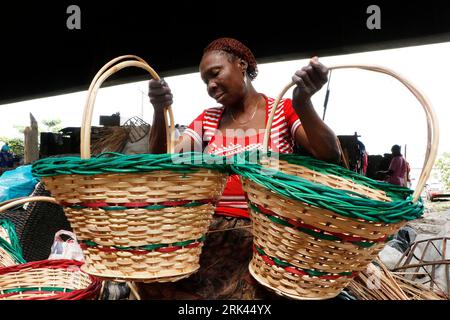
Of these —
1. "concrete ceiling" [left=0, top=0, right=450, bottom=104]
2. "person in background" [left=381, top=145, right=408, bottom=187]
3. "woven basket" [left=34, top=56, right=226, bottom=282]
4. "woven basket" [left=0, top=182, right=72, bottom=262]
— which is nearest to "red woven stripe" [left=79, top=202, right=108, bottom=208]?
"woven basket" [left=34, top=56, right=226, bottom=282]

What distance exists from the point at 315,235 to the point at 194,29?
3.10 metres

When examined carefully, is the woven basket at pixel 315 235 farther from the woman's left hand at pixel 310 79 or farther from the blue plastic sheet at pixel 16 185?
the blue plastic sheet at pixel 16 185

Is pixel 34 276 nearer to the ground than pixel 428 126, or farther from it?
nearer to the ground

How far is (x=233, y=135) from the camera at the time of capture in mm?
1022

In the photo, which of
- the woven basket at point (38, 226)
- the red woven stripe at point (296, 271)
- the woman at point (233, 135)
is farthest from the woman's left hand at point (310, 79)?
the woven basket at point (38, 226)

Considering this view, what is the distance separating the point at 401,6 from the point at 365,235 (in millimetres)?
2625

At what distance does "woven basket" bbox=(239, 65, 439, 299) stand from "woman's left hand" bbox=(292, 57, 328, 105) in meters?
0.11

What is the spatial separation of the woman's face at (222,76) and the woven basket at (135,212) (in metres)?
0.41

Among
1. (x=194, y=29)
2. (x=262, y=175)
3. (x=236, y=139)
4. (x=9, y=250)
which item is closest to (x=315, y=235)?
(x=262, y=175)

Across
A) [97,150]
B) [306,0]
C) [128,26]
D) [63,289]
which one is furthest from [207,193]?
[128,26]

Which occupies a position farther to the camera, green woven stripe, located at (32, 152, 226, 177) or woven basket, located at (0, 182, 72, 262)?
woven basket, located at (0, 182, 72, 262)

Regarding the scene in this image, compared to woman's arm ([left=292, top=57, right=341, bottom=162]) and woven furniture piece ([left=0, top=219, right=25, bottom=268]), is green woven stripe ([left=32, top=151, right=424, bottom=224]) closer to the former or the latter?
woman's arm ([left=292, top=57, right=341, bottom=162])

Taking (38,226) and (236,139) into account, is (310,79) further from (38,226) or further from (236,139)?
(38,226)

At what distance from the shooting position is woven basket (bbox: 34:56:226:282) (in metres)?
0.59
